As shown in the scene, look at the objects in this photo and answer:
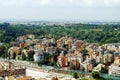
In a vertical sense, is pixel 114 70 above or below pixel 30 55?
above

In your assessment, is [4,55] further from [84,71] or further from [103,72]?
[103,72]

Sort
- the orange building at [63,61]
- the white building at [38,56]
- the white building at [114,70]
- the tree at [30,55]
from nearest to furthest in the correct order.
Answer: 1. the white building at [114,70]
2. the orange building at [63,61]
3. the white building at [38,56]
4. the tree at [30,55]

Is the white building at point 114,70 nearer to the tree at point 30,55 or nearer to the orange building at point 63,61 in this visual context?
the orange building at point 63,61

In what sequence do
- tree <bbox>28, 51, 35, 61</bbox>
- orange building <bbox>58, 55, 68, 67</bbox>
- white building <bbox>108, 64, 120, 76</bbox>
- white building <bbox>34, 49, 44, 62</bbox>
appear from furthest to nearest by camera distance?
tree <bbox>28, 51, 35, 61</bbox> < white building <bbox>34, 49, 44, 62</bbox> < orange building <bbox>58, 55, 68, 67</bbox> < white building <bbox>108, 64, 120, 76</bbox>

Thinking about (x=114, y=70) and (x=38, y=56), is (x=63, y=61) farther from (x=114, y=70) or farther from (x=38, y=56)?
(x=114, y=70)

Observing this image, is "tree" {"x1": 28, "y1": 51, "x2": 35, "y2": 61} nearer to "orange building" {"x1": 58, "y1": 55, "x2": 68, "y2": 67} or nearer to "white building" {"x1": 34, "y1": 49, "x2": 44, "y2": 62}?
"white building" {"x1": 34, "y1": 49, "x2": 44, "y2": 62}

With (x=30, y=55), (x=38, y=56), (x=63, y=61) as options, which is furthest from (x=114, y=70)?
(x=30, y=55)

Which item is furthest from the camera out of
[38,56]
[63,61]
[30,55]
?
[30,55]

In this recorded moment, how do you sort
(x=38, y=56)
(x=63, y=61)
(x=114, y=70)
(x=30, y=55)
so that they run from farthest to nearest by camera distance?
1. (x=30, y=55)
2. (x=38, y=56)
3. (x=63, y=61)
4. (x=114, y=70)

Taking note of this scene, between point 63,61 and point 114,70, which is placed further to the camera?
point 63,61

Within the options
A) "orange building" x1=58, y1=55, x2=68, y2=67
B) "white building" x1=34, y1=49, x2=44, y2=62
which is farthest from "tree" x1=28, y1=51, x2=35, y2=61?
"orange building" x1=58, y1=55, x2=68, y2=67

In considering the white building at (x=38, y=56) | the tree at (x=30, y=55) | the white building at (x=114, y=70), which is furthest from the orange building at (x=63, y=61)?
the white building at (x=114, y=70)

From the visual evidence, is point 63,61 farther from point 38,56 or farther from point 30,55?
point 30,55
